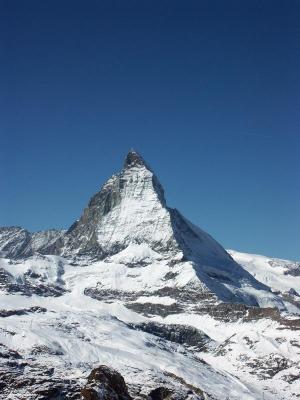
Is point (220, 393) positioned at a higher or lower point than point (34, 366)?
lower

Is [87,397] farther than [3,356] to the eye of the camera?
No

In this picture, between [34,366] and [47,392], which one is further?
[34,366]

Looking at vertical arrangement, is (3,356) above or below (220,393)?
above

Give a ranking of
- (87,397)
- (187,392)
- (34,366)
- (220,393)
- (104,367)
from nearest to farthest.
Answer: (87,397), (104,367), (34,366), (187,392), (220,393)

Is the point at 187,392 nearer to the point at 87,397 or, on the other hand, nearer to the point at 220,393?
the point at 87,397

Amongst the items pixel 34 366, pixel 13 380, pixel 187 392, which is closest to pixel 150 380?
pixel 187 392

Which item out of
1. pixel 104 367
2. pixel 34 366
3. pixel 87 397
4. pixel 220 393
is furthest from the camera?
pixel 220 393

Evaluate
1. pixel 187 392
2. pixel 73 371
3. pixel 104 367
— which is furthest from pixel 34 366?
pixel 187 392

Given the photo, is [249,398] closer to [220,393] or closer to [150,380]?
[220,393]

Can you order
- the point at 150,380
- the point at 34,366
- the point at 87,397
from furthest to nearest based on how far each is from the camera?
the point at 150,380
the point at 34,366
the point at 87,397
